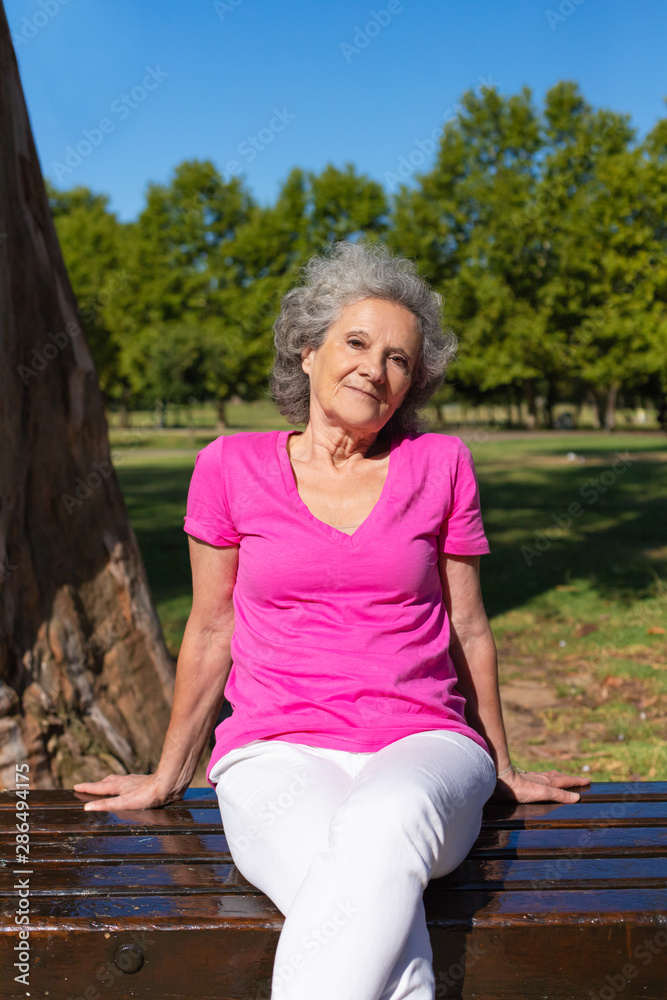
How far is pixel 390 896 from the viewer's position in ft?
5.89

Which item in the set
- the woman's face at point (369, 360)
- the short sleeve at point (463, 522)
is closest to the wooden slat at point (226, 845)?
the short sleeve at point (463, 522)

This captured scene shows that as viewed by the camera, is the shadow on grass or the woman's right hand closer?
the woman's right hand

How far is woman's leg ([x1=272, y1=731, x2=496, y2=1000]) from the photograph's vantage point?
1.74 meters

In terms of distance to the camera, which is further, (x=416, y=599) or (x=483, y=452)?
(x=483, y=452)

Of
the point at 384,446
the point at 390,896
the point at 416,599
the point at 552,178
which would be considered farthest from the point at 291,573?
the point at 552,178

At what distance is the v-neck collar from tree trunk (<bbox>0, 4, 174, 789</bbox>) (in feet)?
5.81

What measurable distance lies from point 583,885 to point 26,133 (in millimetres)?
3793

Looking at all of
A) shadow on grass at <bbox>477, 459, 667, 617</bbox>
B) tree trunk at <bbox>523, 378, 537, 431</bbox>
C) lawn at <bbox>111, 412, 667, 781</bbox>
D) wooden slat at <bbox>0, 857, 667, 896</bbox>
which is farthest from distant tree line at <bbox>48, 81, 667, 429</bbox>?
wooden slat at <bbox>0, 857, 667, 896</bbox>

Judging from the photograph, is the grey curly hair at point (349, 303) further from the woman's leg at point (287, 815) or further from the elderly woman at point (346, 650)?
the woman's leg at point (287, 815)

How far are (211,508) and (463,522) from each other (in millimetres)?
678

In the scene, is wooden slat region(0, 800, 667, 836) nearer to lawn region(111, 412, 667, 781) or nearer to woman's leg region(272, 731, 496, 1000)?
woman's leg region(272, 731, 496, 1000)

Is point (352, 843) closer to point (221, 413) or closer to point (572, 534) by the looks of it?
point (572, 534)

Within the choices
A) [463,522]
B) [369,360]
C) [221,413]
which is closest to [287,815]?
[463,522]

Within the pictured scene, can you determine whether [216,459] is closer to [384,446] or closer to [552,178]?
[384,446]
